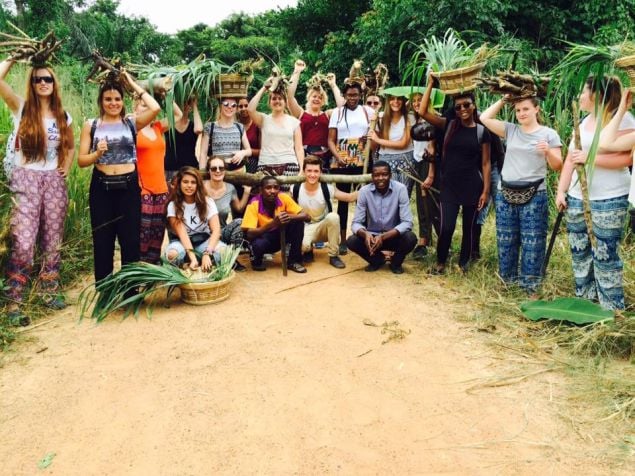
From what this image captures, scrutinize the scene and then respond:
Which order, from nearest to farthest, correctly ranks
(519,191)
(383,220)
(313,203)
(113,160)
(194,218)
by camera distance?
(113,160), (519,191), (194,218), (383,220), (313,203)

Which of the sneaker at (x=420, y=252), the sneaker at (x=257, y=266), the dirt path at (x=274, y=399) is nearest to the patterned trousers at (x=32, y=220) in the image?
the dirt path at (x=274, y=399)

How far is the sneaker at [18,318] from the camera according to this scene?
3.69 metres

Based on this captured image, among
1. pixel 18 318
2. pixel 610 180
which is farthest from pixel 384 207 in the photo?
pixel 18 318

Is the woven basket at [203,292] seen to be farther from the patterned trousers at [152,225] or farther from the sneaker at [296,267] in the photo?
the sneaker at [296,267]

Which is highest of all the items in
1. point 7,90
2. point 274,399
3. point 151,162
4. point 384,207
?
point 7,90

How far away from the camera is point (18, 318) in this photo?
3.71 metres

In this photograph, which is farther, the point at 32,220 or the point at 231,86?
the point at 231,86

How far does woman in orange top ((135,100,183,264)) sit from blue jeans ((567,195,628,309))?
2.89 meters

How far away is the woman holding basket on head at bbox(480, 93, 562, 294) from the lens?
12.7ft

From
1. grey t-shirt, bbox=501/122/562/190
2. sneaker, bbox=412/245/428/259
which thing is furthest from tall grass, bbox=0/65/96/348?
grey t-shirt, bbox=501/122/562/190

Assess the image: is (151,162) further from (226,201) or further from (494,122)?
(494,122)

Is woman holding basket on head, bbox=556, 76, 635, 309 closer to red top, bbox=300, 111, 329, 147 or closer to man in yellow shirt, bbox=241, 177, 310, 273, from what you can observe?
man in yellow shirt, bbox=241, 177, 310, 273

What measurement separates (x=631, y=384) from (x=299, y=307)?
2.12m

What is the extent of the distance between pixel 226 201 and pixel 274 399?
2537 millimetres
